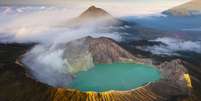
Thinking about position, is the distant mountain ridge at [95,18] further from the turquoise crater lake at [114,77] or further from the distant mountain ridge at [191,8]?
the turquoise crater lake at [114,77]

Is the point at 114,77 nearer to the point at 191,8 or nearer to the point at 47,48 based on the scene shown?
the point at 47,48

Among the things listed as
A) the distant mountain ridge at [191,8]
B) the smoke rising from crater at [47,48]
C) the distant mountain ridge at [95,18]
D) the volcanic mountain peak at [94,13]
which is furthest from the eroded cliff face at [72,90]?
the distant mountain ridge at [191,8]

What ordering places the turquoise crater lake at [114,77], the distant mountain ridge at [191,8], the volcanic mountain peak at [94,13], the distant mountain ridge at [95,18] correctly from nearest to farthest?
the turquoise crater lake at [114,77] < the distant mountain ridge at [95,18] < the volcanic mountain peak at [94,13] < the distant mountain ridge at [191,8]

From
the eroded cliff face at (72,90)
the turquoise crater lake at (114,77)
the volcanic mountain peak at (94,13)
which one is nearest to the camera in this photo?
the eroded cliff face at (72,90)

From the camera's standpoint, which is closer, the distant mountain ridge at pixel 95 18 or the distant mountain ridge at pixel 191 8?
the distant mountain ridge at pixel 95 18

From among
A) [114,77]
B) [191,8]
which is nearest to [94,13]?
[191,8]

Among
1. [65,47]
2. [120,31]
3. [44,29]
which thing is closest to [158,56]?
[65,47]

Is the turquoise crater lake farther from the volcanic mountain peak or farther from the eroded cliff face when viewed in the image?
the volcanic mountain peak
